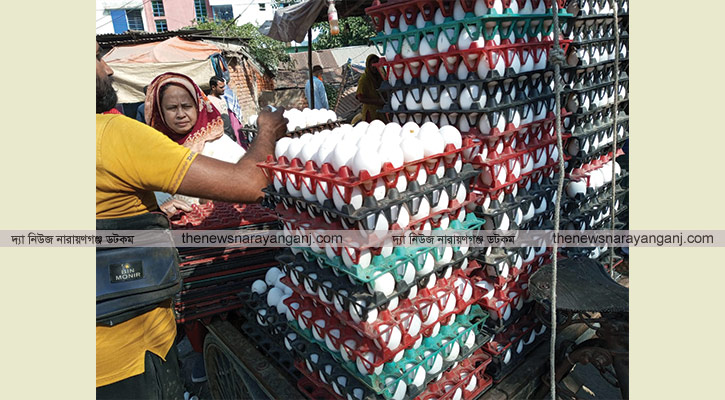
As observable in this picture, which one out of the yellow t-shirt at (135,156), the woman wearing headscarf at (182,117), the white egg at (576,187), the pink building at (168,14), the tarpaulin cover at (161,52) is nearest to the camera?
the yellow t-shirt at (135,156)

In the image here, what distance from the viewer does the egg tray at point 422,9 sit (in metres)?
2.09

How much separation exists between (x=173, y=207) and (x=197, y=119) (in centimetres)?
82

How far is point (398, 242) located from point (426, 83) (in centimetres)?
100

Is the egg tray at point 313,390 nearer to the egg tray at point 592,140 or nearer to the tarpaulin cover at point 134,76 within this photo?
the egg tray at point 592,140

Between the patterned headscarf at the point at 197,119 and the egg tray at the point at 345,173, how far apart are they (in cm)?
183

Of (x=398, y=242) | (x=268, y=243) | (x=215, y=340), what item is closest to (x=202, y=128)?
(x=268, y=243)

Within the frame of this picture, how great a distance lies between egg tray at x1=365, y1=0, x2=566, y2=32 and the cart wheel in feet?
7.60

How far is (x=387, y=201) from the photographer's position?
5.70ft

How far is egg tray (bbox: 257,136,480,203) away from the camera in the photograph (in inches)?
65.2

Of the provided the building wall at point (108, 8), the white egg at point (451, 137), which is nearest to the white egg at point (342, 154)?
the white egg at point (451, 137)

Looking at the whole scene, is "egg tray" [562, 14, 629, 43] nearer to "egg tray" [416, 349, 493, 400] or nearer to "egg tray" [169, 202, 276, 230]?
"egg tray" [416, 349, 493, 400]

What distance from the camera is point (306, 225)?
196cm

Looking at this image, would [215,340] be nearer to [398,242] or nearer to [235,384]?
[235,384]
